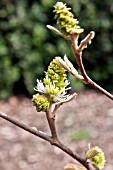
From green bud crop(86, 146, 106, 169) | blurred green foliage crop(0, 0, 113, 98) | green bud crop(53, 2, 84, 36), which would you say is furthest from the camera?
blurred green foliage crop(0, 0, 113, 98)

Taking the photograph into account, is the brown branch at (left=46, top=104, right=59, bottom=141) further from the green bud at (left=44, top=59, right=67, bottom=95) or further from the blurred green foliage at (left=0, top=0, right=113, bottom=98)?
the blurred green foliage at (left=0, top=0, right=113, bottom=98)

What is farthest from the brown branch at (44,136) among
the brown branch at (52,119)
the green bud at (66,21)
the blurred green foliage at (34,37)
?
the blurred green foliage at (34,37)

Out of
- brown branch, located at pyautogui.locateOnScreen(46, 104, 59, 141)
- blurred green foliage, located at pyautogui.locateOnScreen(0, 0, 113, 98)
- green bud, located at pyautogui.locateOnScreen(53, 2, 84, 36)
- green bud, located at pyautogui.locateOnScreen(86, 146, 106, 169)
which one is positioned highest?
blurred green foliage, located at pyautogui.locateOnScreen(0, 0, 113, 98)

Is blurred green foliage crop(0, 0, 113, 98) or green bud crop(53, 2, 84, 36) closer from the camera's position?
green bud crop(53, 2, 84, 36)

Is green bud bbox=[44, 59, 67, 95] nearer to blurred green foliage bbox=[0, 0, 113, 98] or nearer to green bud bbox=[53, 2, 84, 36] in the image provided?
green bud bbox=[53, 2, 84, 36]

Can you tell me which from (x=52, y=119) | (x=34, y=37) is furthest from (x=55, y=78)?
(x=34, y=37)

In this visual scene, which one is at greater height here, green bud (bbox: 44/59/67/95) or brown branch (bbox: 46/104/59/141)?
green bud (bbox: 44/59/67/95)

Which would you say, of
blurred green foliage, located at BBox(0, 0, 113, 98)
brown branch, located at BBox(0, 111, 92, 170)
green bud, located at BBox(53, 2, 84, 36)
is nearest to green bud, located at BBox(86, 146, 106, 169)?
brown branch, located at BBox(0, 111, 92, 170)

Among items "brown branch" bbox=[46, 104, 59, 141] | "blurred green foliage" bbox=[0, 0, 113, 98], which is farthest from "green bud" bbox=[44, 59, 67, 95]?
"blurred green foliage" bbox=[0, 0, 113, 98]

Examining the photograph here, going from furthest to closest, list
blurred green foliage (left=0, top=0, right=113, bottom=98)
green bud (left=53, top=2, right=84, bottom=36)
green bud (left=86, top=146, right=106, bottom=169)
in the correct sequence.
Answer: blurred green foliage (left=0, top=0, right=113, bottom=98) < green bud (left=86, top=146, right=106, bottom=169) < green bud (left=53, top=2, right=84, bottom=36)

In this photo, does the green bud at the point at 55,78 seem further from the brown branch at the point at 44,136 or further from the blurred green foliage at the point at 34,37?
the blurred green foliage at the point at 34,37
